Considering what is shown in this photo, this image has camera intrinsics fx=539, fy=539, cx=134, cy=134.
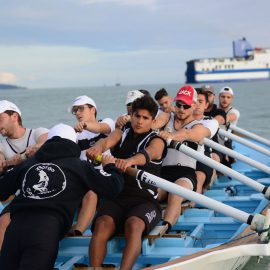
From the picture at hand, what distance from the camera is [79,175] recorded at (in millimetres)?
4266

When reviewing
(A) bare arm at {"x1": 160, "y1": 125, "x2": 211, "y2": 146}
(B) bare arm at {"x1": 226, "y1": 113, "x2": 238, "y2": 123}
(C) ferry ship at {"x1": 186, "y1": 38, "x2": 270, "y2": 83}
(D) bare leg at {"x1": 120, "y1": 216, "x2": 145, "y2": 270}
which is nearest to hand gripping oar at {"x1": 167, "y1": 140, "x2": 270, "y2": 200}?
(A) bare arm at {"x1": 160, "y1": 125, "x2": 211, "y2": 146}

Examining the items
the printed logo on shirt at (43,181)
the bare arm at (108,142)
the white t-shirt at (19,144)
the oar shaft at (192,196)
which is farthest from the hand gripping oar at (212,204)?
the white t-shirt at (19,144)

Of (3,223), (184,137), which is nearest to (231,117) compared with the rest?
(184,137)

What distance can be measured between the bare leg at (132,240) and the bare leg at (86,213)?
0.80 m

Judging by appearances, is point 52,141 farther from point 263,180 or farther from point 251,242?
point 263,180

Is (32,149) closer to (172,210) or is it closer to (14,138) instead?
(14,138)

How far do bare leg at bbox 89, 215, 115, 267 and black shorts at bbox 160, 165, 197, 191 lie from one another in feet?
5.34

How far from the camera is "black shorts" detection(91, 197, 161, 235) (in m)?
5.02

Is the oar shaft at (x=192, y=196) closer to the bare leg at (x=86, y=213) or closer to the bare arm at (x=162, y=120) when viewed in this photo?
the bare leg at (x=86, y=213)

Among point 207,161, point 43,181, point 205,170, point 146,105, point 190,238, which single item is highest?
point 146,105

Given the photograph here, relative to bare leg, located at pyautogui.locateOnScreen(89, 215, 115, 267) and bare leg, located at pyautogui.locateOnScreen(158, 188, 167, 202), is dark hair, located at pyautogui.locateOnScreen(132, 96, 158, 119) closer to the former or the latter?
bare leg, located at pyautogui.locateOnScreen(89, 215, 115, 267)

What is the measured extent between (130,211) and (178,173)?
1.59 metres

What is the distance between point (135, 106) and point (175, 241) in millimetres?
1417

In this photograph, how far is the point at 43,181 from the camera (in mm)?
4090
